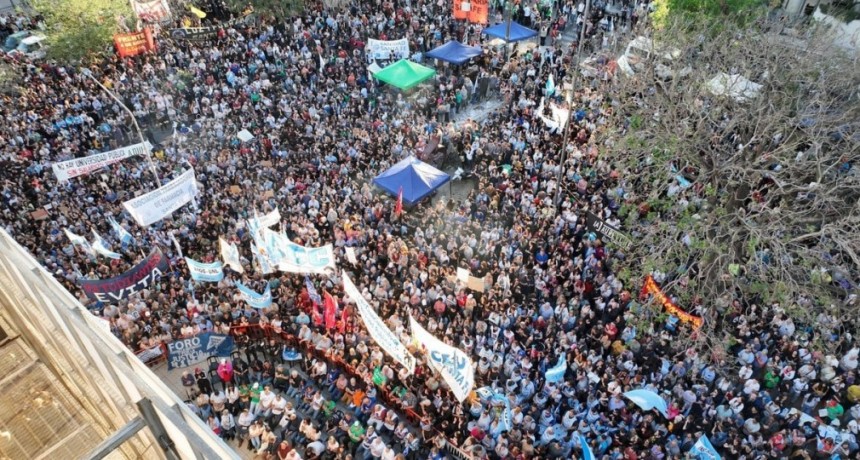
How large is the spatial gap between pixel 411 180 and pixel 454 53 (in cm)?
979

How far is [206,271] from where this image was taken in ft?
51.1

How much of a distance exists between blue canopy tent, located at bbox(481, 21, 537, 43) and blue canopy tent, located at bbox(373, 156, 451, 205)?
10998 millimetres

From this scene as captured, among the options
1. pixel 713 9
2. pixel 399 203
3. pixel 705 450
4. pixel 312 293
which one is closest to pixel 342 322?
pixel 312 293

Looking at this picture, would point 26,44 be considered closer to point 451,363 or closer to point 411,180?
point 411,180

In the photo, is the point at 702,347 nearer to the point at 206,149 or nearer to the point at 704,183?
the point at 704,183

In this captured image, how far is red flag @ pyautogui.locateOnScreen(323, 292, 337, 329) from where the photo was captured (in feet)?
48.0

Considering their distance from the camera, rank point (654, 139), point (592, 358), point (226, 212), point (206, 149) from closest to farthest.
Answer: point (592, 358) < point (654, 139) < point (226, 212) < point (206, 149)

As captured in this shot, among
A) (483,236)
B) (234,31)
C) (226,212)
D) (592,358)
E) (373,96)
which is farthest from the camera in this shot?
(234,31)

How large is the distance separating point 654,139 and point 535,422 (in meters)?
7.55

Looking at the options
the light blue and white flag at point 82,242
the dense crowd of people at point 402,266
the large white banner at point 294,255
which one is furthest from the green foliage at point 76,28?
the large white banner at point 294,255

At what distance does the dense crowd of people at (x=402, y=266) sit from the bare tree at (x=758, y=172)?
961 mm

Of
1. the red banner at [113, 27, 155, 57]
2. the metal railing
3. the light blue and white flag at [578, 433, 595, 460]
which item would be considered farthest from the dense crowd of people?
the metal railing

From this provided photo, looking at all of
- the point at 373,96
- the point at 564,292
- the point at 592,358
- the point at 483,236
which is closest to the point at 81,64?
the point at 373,96

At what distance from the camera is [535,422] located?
1312cm
